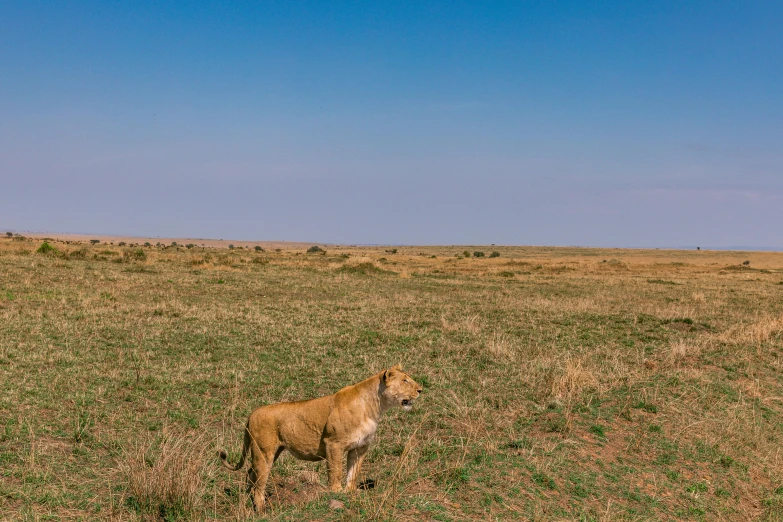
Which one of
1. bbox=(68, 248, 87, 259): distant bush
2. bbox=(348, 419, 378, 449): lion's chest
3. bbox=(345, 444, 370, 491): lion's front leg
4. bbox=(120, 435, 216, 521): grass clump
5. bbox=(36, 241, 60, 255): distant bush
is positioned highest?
bbox=(36, 241, 60, 255): distant bush

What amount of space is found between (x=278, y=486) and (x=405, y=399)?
2227 mm

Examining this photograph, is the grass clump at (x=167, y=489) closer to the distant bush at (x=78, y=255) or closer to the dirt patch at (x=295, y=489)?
the dirt patch at (x=295, y=489)

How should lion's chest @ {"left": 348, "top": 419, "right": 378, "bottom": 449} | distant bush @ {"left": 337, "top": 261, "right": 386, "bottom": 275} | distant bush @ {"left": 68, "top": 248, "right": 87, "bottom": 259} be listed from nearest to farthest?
lion's chest @ {"left": 348, "top": 419, "right": 378, "bottom": 449}
distant bush @ {"left": 68, "top": 248, "right": 87, "bottom": 259}
distant bush @ {"left": 337, "top": 261, "right": 386, "bottom": 275}

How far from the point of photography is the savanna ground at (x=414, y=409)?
664cm

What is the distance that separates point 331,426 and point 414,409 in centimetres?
459

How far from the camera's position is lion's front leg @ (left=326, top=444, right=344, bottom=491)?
6.35 meters

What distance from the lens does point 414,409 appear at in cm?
1073

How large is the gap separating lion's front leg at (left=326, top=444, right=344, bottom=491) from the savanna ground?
239 mm

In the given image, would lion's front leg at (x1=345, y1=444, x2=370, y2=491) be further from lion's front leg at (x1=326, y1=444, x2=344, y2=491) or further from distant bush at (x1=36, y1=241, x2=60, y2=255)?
distant bush at (x1=36, y1=241, x2=60, y2=255)

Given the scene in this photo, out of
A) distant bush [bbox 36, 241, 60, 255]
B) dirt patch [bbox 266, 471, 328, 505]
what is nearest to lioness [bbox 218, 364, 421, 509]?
dirt patch [bbox 266, 471, 328, 505]

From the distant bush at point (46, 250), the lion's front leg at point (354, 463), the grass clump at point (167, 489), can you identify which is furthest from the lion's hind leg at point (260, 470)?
the distant bush at point (46, 250)

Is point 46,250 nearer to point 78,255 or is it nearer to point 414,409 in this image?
point 78,255

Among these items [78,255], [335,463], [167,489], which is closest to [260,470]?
[335,463]

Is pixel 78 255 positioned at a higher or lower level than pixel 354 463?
higher
